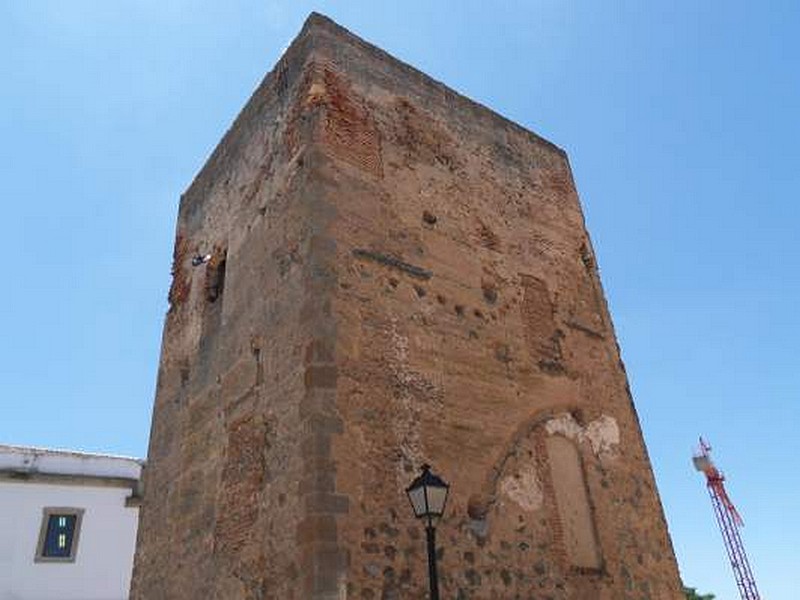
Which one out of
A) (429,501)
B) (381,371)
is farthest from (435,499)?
(381,371)

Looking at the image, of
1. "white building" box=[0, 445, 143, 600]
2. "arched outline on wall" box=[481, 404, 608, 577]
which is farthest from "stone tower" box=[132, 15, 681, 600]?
"white building" box=[0, 445, 143, 600]

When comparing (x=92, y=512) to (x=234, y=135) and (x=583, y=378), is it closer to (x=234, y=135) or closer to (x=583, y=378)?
(x=234, y=135)

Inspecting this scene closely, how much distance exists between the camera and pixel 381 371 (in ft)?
22.2

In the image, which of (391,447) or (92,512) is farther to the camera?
(92,512)

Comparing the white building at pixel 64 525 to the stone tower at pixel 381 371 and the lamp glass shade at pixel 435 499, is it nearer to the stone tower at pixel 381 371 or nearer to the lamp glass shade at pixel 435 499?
the stone tower at pixel 381 371

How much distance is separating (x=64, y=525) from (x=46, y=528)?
15.9 inches

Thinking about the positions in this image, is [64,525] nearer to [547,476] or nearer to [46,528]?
[46,528]

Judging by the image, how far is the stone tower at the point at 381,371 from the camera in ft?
20.3

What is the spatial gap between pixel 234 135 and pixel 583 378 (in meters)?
6.25

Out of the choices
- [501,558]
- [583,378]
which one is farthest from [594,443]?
[501,558]

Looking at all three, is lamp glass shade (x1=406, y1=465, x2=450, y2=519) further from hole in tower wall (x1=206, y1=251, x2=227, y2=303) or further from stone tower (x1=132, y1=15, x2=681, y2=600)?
hole in tower wall (x1=206, y1=251, x2=227, y2=303)

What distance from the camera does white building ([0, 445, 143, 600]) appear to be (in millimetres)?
15555

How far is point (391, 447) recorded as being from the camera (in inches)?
252

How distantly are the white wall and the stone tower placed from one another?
336 inches
